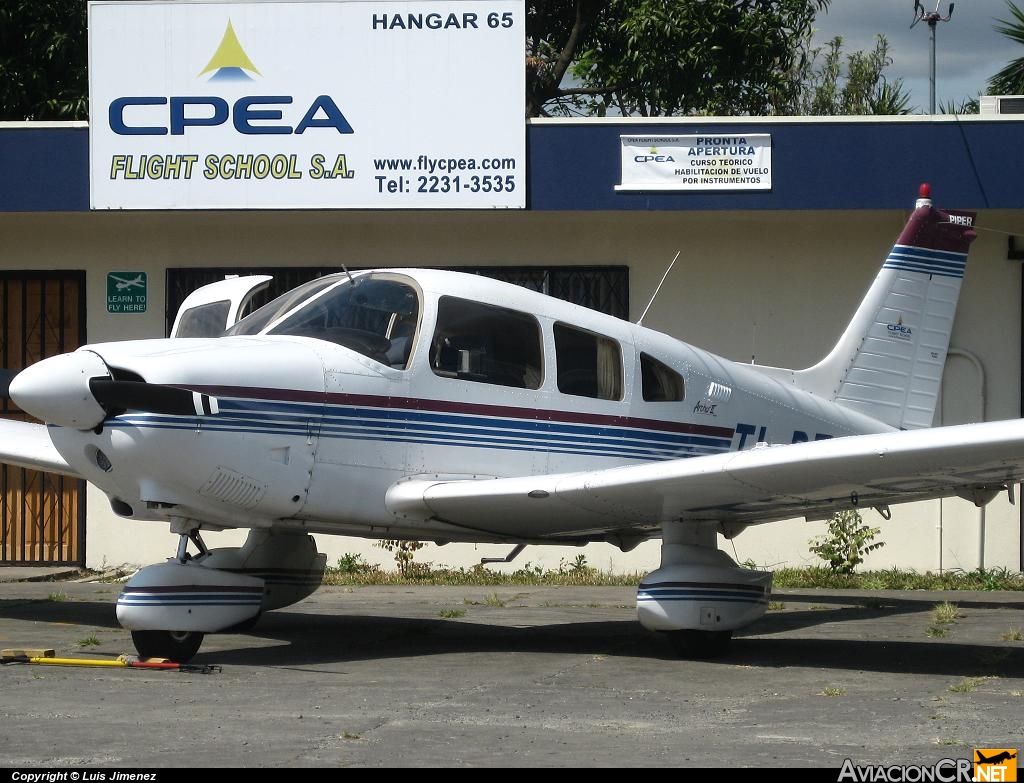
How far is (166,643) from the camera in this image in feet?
24.1

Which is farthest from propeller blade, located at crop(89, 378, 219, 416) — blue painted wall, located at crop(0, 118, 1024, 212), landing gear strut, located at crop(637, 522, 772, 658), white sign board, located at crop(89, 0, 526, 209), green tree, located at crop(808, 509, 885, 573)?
green tree, located at crop(808, 509, 885, 573)

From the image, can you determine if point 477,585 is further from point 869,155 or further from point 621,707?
point 621,707

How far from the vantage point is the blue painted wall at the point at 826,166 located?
1224 centimetres

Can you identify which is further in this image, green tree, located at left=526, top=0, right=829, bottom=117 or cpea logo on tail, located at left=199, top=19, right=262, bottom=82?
green tree, located at left=526, top=0, right=829, bottom=117

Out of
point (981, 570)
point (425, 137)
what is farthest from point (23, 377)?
point (981, 570)

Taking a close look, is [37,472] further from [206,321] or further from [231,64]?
[206,321]

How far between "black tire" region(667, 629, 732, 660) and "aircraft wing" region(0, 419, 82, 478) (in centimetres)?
422

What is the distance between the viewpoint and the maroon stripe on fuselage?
725 cm

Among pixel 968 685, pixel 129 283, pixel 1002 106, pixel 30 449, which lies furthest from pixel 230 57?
pixel 968 685

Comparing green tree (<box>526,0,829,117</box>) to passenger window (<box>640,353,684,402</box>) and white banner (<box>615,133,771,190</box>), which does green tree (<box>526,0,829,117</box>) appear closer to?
white banner (<box>615,133,771,190</box>)

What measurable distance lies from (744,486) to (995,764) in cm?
273

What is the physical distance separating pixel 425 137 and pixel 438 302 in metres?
4.85

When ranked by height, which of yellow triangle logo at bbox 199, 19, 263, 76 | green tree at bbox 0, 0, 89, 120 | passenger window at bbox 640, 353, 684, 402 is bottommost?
passenger window at bbox 640, 353, 684, 402

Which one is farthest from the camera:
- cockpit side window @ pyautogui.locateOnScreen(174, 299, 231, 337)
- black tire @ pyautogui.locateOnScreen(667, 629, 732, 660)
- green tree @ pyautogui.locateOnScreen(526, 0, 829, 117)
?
green tree @ pyautogui.locateOnScreen(526, 0, 829, 117)
